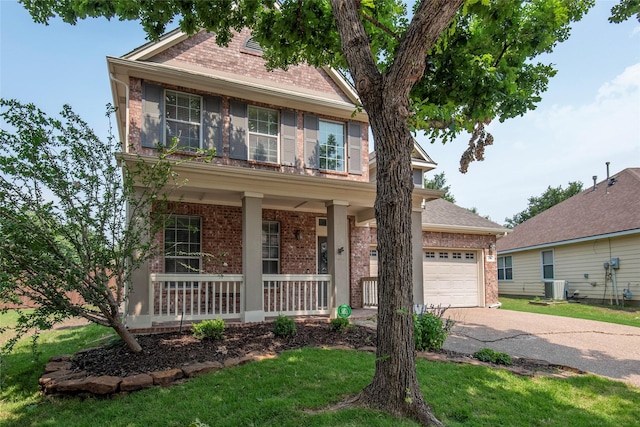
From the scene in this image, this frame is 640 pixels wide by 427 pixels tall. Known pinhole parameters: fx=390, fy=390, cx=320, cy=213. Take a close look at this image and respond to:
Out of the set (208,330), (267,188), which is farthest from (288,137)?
(208,330)

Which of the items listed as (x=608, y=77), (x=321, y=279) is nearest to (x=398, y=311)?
(x=321, y=279)

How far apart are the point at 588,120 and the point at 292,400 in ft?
35.4

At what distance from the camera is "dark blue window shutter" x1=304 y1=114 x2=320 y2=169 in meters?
10.5

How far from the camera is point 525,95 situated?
6.26 metres

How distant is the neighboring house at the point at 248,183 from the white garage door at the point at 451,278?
3.13 m

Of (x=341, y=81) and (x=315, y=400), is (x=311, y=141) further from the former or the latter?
(x=315, y=400)

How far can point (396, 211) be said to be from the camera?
148 inches

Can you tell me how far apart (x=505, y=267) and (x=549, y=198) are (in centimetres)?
2282

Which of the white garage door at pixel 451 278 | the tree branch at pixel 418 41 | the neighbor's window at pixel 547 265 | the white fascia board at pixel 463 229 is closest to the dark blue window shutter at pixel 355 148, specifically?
the white fascia board at pixel 463 229

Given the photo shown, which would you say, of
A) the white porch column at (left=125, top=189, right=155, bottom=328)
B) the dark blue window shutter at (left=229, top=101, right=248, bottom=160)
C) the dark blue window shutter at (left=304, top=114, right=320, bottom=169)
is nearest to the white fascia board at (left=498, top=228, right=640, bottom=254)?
the dark blue window shutter at (left=304, top=114, right=320, bottom=169)

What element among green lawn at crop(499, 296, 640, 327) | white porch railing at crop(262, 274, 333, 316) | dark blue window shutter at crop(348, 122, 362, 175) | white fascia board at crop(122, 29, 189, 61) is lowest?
green lawn at crop(499, 296, 640, 327)

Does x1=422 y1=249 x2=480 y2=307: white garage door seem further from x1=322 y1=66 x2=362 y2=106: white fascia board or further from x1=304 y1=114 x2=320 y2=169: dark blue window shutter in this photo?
x1=322 y1=66 x2=362 y2=106: white fascia board

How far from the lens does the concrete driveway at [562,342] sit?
5938 mm

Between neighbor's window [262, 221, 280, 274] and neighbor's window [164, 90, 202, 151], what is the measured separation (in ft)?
9.54
